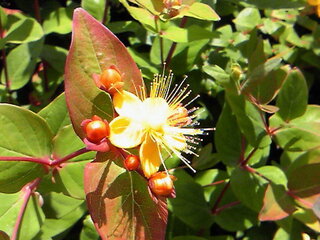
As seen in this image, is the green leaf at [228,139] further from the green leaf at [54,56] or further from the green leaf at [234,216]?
the green leaf at [54,56]

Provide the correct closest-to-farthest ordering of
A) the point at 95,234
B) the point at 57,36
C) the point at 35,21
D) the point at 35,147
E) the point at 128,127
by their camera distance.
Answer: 1. the point at 128,127
2. the point at 35,147
3. the point at 95,234
4. the point at 35,21
5. the point at 57,36

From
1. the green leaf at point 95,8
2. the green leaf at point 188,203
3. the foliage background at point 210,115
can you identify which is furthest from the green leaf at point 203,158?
the green leaf at point 95,8

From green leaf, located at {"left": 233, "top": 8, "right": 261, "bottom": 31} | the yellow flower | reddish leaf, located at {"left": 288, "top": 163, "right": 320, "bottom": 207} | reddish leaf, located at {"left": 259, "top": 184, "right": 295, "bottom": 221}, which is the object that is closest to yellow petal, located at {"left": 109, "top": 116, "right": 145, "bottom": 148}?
the yellow flower

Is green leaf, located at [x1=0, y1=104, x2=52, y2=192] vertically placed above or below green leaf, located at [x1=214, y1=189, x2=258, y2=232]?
above

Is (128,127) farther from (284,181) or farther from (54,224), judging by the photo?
(284,181)

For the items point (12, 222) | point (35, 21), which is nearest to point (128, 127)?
point (12, 222)

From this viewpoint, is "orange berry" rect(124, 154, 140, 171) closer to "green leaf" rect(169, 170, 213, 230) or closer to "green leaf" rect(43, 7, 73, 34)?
"green leaf" rect(169, 170, 213, 230)
